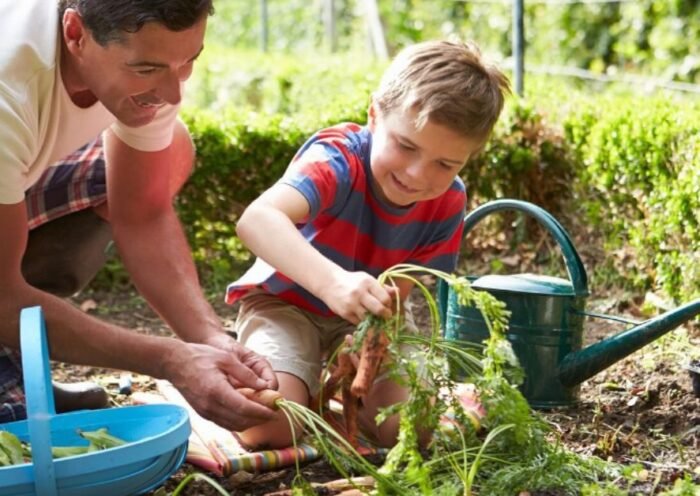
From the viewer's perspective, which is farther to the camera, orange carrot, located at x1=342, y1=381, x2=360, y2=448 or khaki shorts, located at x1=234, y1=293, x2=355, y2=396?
khaki shorts, located at x1=234, y1=293, x2=355, y2=396

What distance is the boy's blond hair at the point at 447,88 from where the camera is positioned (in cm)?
296

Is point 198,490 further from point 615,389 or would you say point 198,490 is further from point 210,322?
point 615,389

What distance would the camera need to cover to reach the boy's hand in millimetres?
2465

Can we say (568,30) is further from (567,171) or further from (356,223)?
(356,223)

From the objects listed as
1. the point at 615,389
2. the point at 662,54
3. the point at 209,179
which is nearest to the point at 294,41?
the point at 662,54

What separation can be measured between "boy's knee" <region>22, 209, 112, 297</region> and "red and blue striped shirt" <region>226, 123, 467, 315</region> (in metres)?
0.49

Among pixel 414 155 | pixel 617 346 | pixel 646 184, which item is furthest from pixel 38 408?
pixel 646 184

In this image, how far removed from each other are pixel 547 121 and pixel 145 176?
2.41m

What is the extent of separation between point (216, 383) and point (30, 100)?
2.61 ft

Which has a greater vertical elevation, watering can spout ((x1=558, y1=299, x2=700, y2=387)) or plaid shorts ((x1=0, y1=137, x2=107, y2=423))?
plaid shorts ((x1=0, y1=137, x2=107, y2=423))

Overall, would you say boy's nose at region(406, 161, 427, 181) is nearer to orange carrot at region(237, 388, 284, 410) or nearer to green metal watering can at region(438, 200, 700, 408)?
green metal watering can at region(438, 200, 700, 408)

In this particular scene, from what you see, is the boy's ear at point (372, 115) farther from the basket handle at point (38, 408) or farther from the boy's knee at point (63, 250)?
the basket handle at point (38, 408)

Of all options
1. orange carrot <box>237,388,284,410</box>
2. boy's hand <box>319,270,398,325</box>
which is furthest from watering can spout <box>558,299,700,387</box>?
orange carrot <box>237,388,284,410</box>

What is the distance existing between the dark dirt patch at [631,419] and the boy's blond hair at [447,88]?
0.85m
